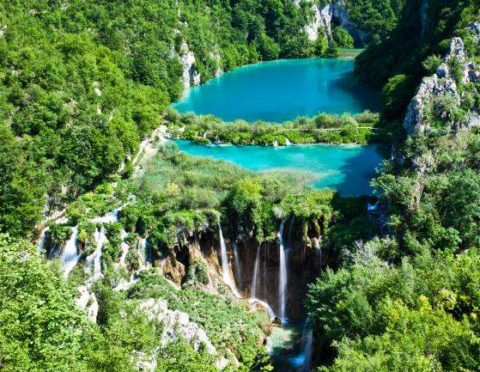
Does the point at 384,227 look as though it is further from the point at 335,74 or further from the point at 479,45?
the point at 335,74

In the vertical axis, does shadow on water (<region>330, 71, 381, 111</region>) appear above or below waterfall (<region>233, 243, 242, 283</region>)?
above

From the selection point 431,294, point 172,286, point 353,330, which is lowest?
point 172,286

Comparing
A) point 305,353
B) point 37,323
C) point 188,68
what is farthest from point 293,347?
point 188,68

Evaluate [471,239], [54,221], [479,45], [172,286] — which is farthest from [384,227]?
[479,45]

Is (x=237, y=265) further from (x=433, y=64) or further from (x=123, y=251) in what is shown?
(x=433, y=64)

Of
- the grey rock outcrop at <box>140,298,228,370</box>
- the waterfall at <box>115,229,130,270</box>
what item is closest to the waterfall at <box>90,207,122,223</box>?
the waterfall at <box>115,229,130,270</box>

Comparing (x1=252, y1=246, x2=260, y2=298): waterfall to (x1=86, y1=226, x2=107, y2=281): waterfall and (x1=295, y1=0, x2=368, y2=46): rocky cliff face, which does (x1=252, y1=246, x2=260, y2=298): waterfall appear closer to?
(x1=86, y1=226, x2=107, y2=281): waterfall
